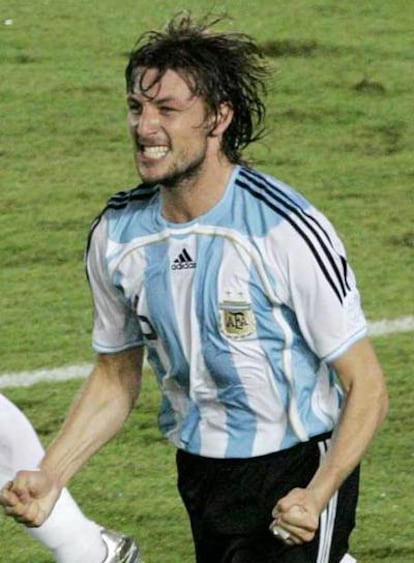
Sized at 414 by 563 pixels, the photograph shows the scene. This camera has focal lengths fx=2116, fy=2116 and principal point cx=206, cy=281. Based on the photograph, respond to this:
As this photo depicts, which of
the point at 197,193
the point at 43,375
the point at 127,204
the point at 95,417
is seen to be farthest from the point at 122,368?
the point at 43,375

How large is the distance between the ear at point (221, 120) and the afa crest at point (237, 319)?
1.30ft

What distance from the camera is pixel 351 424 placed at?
4.58 m

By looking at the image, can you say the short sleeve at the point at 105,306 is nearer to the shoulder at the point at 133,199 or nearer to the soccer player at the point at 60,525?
the shoulder at the point at 133,199

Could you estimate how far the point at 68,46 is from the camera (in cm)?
1075

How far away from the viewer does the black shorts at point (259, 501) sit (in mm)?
4816

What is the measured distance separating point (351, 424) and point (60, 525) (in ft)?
3.82

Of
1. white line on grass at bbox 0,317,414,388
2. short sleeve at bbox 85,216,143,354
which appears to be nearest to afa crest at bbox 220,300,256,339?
short sleeve at bbox 85,216,143,354

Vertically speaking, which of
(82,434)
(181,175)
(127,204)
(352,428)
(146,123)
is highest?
(146,123)

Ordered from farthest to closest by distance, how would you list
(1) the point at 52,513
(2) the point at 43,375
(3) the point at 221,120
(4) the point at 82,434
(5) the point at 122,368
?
(2) the point at 43,375 < (1) the point at 52,513 < (5) the point at 122,368 < (4) the point at 82,434 < (3) the point at 221,120

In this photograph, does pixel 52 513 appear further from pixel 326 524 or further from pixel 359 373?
pixel 359 373

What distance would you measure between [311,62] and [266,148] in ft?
3.43

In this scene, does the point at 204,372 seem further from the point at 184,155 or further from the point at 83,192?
the point at 83,192

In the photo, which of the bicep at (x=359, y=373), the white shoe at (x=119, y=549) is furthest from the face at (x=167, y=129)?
the white shoe at (x=119, y=549)

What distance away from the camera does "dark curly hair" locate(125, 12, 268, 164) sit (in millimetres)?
4766
